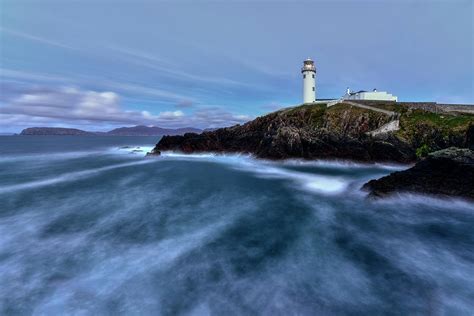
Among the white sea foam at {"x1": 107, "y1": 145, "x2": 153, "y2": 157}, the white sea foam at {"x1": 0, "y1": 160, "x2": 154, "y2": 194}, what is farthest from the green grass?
the white sea foam at {"x1": 107, "y1": 145, "x2": 153, "y2": 157}

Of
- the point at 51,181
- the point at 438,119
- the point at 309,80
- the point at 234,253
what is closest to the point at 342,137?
the point at 438,119

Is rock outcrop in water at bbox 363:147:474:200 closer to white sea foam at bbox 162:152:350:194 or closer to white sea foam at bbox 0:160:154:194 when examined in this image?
white sea foam at bbox 162:152:350:194

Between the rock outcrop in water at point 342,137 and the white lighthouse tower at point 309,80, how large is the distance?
12728 mm

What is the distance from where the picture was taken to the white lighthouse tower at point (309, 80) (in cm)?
5647

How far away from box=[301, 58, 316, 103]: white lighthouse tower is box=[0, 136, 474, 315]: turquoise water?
4261 cm

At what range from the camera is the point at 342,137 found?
104 feet

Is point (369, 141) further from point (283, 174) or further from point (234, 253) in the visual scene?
point (234, 253)

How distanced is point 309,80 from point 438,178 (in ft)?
149

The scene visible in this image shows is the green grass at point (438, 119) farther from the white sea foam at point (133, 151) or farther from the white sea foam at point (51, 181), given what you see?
the white sea foam at point (133, 151)

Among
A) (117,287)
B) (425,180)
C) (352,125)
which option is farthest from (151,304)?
(352,125)

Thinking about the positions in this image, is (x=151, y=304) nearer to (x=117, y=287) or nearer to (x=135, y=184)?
(x=117, y=287)

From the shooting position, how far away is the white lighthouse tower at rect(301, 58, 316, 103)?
185 ft

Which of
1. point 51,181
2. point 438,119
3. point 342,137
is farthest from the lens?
point 438,119

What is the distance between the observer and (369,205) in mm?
14117
